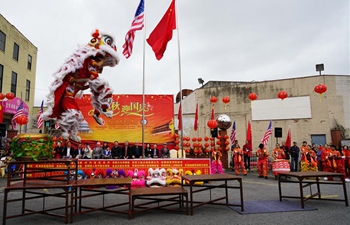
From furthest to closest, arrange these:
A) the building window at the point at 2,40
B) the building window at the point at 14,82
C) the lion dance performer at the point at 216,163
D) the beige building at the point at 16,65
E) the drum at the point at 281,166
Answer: the building window at the point at 14,82, the beige building at the point at 16,65, the building window at the point at 2,40, the lion dance performer at the point at 216,163, the drum at the point at 281,166

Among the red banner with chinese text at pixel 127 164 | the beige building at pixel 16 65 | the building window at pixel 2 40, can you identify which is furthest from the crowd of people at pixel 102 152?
the building window at pixel 2 40

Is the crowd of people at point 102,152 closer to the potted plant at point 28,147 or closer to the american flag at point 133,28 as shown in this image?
the american flag at point 133,28

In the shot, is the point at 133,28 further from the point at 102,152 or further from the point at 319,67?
the point at 319,67

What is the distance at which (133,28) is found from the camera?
8859 mm

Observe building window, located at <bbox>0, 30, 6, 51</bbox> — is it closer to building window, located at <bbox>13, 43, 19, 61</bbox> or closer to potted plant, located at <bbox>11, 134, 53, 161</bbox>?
building window, located at <bbox>13, 43, 19, 61</bbox>

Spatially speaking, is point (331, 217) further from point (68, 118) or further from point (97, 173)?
point (97, 173)

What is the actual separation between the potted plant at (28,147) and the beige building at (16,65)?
14.7m

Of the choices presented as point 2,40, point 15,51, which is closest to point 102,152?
point 2,40

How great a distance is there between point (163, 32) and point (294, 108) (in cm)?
1486

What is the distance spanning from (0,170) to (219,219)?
37.0ft

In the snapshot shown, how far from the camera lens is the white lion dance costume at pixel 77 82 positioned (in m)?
5.05

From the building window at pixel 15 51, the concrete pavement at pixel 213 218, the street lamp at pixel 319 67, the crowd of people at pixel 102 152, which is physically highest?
the building window at pixel 15 51

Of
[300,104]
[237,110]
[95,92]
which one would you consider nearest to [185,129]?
[237,110]

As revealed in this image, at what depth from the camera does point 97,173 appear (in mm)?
8594
